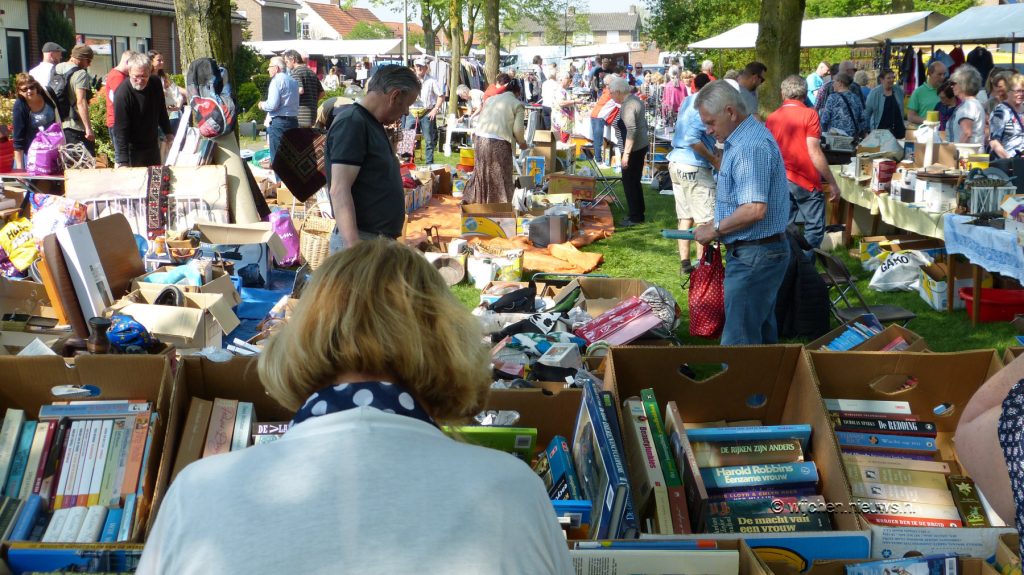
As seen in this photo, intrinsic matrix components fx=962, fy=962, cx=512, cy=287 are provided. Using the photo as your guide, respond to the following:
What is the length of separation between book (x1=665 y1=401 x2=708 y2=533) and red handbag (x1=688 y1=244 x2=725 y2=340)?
3371 millimetres

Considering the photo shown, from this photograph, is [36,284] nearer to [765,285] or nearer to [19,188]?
[19,188]

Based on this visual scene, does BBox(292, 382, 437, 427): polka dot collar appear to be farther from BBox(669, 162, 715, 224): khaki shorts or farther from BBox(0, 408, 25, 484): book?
BBox(669, 162, 715, 224): khaki shorts

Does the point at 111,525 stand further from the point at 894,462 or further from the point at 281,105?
the point at 281,105

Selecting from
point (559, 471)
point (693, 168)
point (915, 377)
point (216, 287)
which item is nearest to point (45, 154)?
point (216, 287)

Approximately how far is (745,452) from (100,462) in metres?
2.11

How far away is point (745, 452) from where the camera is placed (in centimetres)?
320

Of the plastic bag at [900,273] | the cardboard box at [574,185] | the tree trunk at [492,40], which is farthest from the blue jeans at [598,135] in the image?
the plastic bag at [900,273]

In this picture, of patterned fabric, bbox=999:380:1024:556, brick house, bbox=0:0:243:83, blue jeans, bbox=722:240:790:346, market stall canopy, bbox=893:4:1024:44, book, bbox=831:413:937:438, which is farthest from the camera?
brick house, bbox=0:0:243:83

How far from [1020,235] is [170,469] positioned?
17.4 ft

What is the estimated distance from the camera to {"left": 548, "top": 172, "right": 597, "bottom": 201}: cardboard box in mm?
12000

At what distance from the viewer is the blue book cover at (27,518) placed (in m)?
2.86

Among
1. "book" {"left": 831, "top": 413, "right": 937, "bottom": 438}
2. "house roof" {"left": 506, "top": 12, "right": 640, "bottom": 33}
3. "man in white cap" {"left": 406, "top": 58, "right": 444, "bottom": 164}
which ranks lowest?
"book" {"left": 831, "top": 413, "right": 937, "bottom": 438}

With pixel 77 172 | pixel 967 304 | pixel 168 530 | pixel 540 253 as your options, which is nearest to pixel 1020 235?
pixel 967 304

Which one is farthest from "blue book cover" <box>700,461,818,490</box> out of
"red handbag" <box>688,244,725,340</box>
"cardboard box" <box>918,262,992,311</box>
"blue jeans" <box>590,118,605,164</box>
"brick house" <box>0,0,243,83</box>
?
"brick house" <box>0,0,243,83</box>
